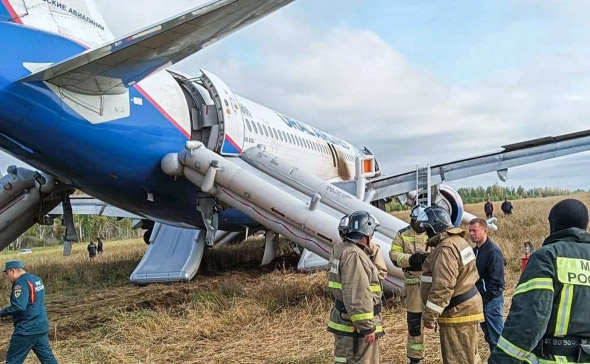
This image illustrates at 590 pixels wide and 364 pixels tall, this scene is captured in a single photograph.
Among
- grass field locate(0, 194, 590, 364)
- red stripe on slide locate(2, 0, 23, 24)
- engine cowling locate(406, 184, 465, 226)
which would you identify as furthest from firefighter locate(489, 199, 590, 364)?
engine cowling locate(406, 184, 465, 226)

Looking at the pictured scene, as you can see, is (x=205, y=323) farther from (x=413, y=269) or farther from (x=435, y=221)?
(x=435, y=221)

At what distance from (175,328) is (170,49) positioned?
3790 millimetres

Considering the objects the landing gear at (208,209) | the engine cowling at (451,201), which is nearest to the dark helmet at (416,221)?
the landing gear at (208,209)

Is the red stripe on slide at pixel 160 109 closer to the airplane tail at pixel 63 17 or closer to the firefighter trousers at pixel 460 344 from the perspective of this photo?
the airplane tail at pixel 63 17

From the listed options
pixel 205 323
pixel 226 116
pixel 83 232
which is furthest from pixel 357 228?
pixel 83 232

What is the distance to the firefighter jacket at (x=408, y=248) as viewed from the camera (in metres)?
6.17

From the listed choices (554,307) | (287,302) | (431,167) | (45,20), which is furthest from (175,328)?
(431,167)

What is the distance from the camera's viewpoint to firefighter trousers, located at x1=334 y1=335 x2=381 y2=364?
486 cm

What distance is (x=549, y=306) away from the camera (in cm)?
287

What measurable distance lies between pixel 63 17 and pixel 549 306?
7491 millimetres

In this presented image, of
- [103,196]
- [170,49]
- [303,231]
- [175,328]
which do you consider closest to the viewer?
[170,49]

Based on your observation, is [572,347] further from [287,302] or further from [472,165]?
[472,165]

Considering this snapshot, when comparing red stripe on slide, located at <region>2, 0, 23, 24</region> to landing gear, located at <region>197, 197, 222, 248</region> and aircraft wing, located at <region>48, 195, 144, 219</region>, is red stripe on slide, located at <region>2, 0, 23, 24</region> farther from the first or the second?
aircraft wing, located at <region>48, 195, 144, 219</region>

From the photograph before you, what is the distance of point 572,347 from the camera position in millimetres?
2922
